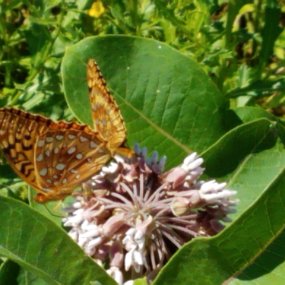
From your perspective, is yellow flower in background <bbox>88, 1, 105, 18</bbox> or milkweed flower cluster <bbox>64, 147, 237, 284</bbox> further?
yellow flower in background <bbox>88, 1, 105, 18</bbox>

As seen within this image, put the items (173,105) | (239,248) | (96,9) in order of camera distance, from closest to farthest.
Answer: (239,248) < (173,105) < (96,9)

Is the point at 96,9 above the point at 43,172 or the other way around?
the other way around

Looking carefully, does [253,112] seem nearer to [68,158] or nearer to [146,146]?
[146,146]

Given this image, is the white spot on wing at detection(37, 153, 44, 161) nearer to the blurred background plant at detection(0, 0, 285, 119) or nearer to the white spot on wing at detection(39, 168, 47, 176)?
the white spot on wing at detection(39, 168, 47, 176)

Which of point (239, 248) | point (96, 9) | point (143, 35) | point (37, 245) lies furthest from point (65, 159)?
point (96, 9)

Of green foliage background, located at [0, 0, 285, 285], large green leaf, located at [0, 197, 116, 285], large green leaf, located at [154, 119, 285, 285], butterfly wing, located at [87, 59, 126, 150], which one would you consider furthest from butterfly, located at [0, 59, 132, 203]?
large green leaf, located at [154, 119, 285, 285]

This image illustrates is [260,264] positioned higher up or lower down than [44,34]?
higher up

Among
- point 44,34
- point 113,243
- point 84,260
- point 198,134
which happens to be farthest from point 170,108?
point 44,34

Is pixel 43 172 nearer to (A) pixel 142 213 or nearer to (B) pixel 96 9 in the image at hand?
(A) pixel 142 213
